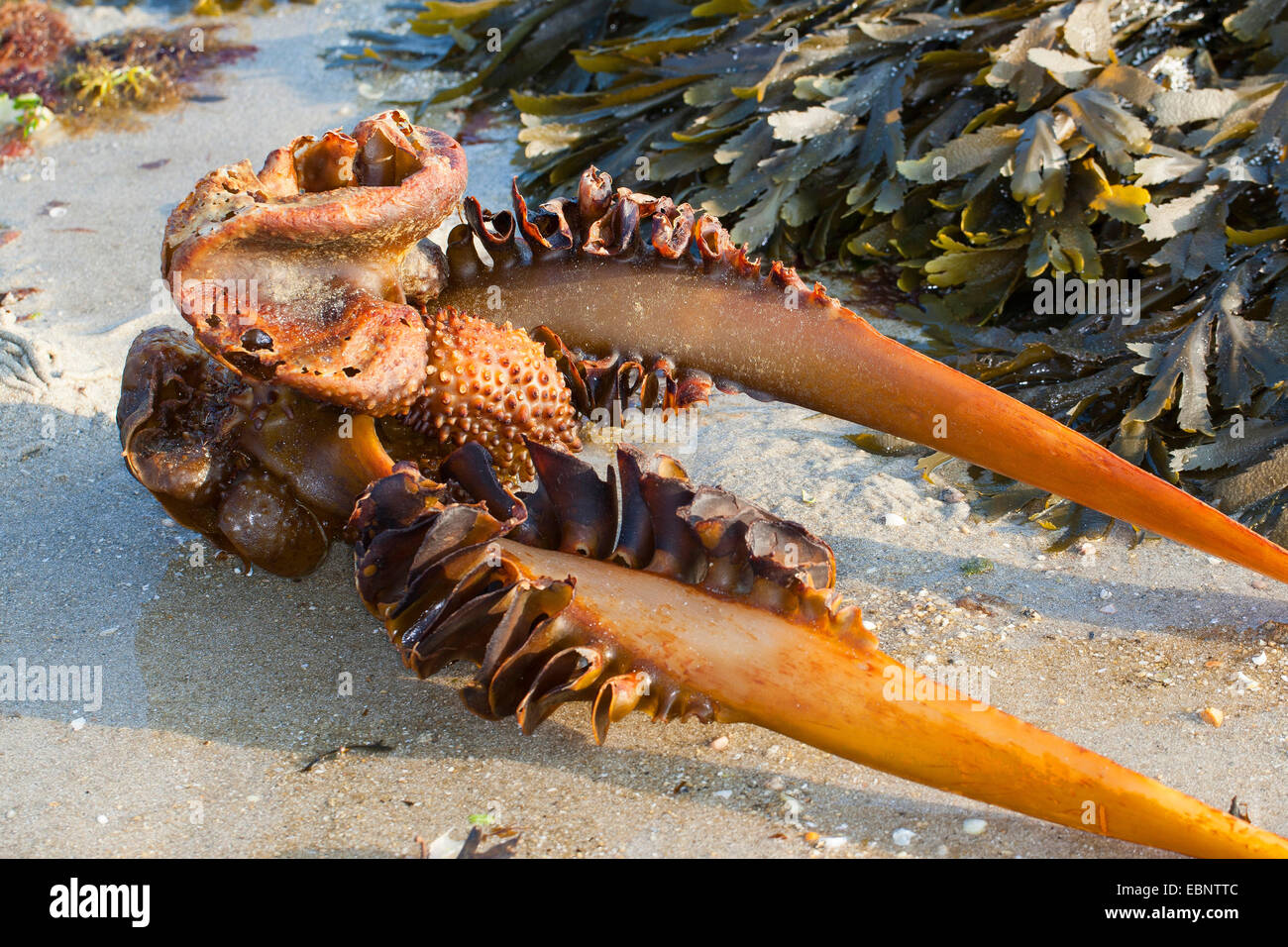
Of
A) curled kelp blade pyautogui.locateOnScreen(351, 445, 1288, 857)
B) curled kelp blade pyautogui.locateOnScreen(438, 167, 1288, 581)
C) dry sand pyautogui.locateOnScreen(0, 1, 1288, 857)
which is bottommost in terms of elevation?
dry sand pyautogui.locateOnScreen(0, 1, 1288, 857)

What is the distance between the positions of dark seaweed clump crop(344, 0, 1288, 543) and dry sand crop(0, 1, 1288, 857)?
34cm

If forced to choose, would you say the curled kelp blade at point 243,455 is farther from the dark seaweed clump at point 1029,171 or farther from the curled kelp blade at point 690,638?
the dark seaweed clump at point 1029,171

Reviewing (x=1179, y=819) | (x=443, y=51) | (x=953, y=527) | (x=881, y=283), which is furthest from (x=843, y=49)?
(x=1179, y=819)

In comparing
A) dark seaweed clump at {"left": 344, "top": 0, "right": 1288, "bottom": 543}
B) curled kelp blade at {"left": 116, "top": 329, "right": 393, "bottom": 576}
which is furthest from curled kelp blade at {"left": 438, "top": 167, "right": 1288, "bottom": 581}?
dark seaweed clump at {"left": 344, "top": 0, "right": 1288, "bottom": 543}

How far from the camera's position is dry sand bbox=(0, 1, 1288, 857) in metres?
1.89

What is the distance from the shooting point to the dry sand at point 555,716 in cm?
189

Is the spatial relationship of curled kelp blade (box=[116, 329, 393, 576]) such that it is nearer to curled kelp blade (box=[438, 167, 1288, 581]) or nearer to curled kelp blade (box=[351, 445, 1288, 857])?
curled kelp blade (box=[351, 445, 1288, 857])

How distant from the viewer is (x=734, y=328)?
7.66 ft

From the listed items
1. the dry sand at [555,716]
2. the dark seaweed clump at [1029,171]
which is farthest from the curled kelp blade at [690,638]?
the dark seaweed clump at [1029,171]

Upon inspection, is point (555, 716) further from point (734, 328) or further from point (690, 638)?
point (734, 328)

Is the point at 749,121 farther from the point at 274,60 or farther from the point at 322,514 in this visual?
the point at 274,60

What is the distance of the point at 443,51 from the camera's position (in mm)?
5344

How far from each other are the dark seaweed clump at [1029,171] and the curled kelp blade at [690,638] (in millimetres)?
1087

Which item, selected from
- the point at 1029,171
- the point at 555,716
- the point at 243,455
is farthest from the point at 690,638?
the point at 1029,171
